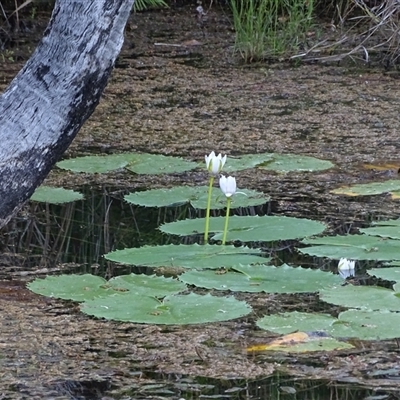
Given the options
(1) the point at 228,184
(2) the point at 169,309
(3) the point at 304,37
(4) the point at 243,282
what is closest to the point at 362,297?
(4) the point at 243,282

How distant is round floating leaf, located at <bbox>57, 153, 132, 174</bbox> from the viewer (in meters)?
3.39

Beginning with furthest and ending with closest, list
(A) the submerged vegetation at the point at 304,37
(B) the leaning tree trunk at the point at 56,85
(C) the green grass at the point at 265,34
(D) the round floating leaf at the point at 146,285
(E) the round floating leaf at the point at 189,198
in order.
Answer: (C) the green grass at the point at 265,34 → (A) the submerged vegetation at the point at 304,37 → (E) the round floating leaf at the point at 189,198 → (B) the leaning tree trunk at the point at 56,85 → (D) the round floating leaf at the point at 146,285

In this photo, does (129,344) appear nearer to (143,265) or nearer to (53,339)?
(53,339)

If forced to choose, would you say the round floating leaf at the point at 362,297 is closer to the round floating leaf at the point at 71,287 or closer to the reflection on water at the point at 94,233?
the reflection on water at the point at 94,233

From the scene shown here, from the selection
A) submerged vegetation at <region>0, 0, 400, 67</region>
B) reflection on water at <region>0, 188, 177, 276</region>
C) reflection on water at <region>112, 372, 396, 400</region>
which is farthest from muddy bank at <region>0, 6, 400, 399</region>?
reflection on water at <region>0, 188, 177, 276</region>

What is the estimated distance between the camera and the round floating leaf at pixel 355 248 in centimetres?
247

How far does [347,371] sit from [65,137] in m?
0.98

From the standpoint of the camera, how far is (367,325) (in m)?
2.03

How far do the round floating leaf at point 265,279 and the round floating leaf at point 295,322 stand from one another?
153 millimetres

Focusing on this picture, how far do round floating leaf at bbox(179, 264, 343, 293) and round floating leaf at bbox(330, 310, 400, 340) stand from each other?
0.21 meters

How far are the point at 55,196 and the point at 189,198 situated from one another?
0.41 metres

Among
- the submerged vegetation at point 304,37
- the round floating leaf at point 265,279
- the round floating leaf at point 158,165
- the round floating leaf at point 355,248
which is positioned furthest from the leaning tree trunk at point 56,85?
the submerged vegetation at point 304,37

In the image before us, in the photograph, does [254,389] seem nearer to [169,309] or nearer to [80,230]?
[169,309]

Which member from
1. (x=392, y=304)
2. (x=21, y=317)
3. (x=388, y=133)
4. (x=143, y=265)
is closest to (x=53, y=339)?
(x=21, y=317)
